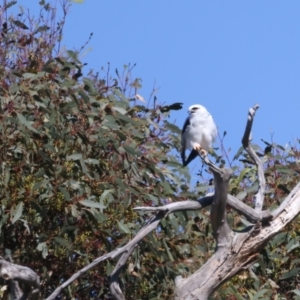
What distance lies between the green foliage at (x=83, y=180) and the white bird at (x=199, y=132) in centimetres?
162

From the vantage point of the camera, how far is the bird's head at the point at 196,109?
25.0 feet

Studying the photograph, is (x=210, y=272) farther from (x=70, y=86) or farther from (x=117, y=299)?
(x=70, y=86)

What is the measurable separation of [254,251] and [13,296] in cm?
101

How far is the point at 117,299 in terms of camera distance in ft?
13.0

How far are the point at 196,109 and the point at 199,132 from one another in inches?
16.9

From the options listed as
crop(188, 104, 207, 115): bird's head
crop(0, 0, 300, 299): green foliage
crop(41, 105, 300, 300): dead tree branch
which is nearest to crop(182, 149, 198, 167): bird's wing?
crop(188, 104, 207, 115): bird's head

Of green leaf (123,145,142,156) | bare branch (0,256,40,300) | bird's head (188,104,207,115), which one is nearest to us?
bare branch (0,256,40,300)

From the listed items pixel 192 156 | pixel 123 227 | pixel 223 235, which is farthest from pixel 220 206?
pixel 192 156

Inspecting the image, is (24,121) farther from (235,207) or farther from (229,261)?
(229,261)

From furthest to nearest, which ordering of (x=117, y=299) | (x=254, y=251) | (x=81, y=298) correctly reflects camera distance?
(x=81, y=298) < (x=254, y=251) < (x=117, y=299)

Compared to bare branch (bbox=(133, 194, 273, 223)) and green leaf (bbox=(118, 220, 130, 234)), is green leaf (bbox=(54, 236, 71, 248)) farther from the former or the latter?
bare branch (bbox=(133, 194, 273, 223))

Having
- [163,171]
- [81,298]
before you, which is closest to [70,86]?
[163,171]

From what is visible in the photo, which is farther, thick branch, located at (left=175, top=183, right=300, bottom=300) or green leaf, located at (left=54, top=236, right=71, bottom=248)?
green leaf, located at (left=54, top=236, right=71, bottom=248)

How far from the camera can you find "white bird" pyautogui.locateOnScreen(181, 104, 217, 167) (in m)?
7.21
